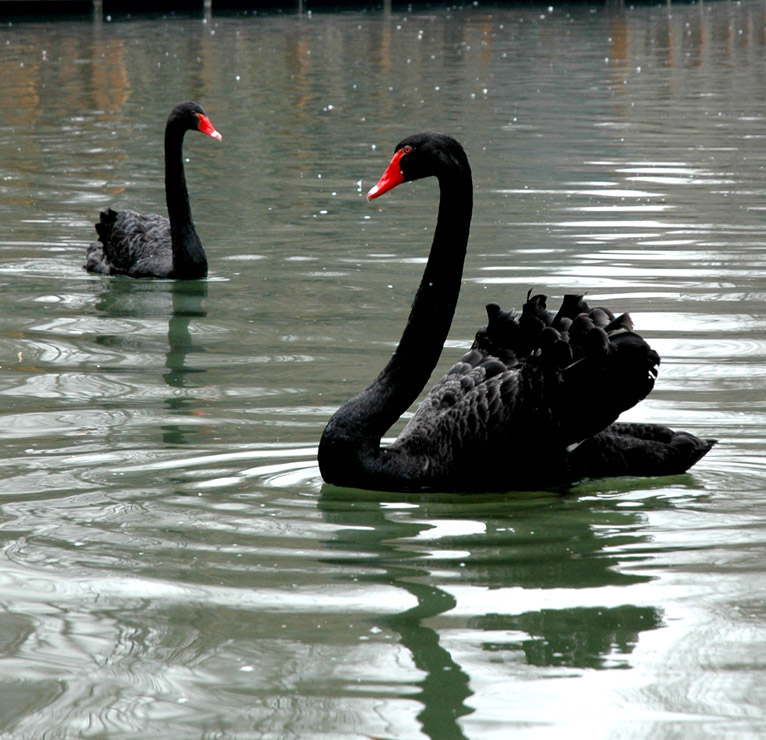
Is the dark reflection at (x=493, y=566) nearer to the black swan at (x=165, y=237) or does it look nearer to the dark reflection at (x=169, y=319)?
the dark reflection at (x=169, y=319)

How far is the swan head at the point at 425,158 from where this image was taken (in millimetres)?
4184

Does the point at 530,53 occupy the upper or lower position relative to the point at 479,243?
upper

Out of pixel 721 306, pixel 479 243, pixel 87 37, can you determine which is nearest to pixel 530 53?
pixel 87 37

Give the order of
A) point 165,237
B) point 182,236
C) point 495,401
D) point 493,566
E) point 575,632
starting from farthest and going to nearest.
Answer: point 165,237
point 182,236
point 495,401
point 493,566
point 575,632

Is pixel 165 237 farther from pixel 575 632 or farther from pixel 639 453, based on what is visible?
pixel 575 632

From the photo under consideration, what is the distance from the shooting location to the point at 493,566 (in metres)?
3.62

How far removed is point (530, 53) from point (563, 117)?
919 centimetres

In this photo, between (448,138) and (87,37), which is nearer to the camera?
(448,138)

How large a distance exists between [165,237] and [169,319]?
1.31m

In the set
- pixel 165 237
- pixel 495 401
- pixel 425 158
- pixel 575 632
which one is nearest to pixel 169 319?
pixel 165 237

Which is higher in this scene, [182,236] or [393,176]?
[393,176]

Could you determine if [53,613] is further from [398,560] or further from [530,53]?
[530,53]

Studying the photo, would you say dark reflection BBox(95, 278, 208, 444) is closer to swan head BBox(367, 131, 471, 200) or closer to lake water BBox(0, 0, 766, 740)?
lake water BBox(0, 0, 766, 740)

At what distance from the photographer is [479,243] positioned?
805 cm
